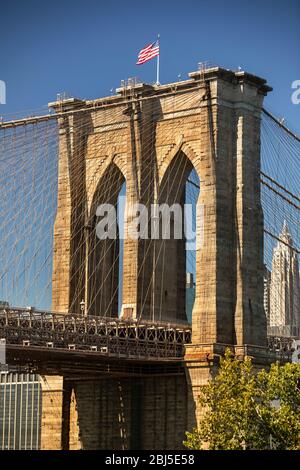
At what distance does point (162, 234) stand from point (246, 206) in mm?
7327

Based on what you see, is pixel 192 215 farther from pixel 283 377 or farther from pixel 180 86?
pixel 283 377

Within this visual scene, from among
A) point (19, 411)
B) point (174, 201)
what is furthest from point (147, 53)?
point (19, 411)

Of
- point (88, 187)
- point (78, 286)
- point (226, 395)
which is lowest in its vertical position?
point (226, 395)

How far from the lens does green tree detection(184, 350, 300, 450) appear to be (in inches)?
2975

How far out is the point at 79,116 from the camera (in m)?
103

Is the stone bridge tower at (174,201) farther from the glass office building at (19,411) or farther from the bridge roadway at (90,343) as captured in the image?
the glass office building at (19,411)

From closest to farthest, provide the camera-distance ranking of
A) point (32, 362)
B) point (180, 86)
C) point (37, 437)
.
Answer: point (32, 362)
point (180, 86)
point (37, 437)

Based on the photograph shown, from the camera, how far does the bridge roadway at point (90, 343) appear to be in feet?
270

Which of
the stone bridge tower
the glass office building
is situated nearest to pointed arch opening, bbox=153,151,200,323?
the stone bridge tower

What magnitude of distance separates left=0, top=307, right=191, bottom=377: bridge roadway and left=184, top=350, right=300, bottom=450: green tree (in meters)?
7.90

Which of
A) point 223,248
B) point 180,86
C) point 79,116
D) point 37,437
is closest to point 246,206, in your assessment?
point 223,248

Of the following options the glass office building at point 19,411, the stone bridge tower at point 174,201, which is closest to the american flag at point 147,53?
the stone bridge tower at point 174,201

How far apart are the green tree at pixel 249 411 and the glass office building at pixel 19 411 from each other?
154 feet

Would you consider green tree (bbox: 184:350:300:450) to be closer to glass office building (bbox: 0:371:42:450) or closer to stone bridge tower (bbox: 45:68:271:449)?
stone bridge tower (bbox: 45:68:271:449)
